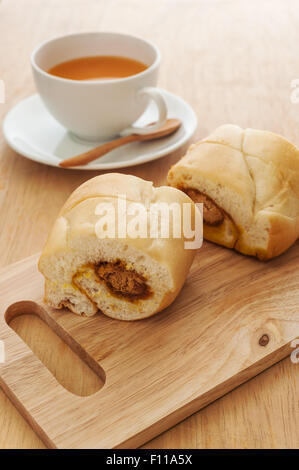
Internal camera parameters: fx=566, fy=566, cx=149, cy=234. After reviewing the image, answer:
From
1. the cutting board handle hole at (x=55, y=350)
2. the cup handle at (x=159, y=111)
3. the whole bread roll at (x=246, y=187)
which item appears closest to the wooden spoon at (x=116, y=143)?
the cup handle at (x=159, y=111)

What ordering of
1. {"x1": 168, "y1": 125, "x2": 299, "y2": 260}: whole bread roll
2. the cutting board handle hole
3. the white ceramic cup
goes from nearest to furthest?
the cutting board handle hole, {"x1": 168, "y1": 125, "x2": 299, "y2": 260}: whole bread roll, the white ceramic cup

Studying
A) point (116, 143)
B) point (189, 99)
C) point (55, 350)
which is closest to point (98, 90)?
point (116, 143)

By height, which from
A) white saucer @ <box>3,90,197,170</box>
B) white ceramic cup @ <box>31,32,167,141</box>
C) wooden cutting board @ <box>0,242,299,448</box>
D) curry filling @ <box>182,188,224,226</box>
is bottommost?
wooden cutting board @ <box>0,242,299,448</box>

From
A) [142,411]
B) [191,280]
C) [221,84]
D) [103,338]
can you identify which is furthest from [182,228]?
[221,84]

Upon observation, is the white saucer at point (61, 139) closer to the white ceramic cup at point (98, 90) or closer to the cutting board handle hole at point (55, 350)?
the white ceramic cup at point (98, 90)

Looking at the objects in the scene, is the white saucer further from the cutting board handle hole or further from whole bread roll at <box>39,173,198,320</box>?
the cutting board handle hole

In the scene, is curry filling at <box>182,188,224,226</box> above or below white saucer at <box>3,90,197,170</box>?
above

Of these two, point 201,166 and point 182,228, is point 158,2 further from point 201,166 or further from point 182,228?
point 182,228

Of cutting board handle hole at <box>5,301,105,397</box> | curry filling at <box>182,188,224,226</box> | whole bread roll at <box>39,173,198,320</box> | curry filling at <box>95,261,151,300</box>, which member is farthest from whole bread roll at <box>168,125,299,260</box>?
cutting board handle hole at <box>5,301,105,397</box>
